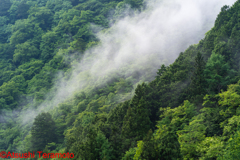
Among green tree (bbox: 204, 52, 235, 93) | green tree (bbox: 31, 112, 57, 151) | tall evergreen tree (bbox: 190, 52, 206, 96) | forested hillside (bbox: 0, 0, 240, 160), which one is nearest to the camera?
forested hillside (bbox: 0, 0, 240, 160)

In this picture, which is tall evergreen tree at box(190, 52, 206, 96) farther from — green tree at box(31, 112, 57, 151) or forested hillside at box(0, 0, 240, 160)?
green tree at box(31, 112, 57, 151)

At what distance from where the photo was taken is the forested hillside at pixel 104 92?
20.3 meters

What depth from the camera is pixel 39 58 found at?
6781 centimetres

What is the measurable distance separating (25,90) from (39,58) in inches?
482

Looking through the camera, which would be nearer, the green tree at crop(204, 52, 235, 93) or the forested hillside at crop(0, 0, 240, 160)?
the forested hillside at crop(0, 0, 240, 160)

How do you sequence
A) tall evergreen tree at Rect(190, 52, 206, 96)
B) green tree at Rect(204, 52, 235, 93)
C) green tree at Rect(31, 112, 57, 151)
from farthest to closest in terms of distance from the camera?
green tree at Rect(31, 112, 57, 151) → tall evergreen tree at Rect(190, 52, 206, 96) → green tree at Rect(204, 52, 235, 93)

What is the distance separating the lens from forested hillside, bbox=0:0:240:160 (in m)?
20.3

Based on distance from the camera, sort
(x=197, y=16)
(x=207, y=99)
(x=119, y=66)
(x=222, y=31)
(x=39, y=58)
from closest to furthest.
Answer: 1. (x=207, y=99)
2. (x=222, y=31)
3. (x=119, y=66)
4. (x=197, y=16)
5. (x=39, y=58)

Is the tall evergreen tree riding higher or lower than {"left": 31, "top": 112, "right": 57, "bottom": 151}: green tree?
lower

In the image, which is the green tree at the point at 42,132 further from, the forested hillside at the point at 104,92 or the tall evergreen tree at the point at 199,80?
the tall evergreen tree at the point at 199,80

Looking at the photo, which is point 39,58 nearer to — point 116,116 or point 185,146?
point 116,116

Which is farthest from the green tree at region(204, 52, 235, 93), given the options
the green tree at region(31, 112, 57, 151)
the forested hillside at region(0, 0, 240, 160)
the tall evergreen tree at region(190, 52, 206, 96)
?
the green tree at region(31, 112, 57, 151)

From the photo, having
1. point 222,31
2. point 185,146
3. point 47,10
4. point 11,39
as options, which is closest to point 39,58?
point 11,39

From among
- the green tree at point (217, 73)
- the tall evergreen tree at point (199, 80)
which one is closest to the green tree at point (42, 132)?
the tall evergreen tree at point (199, 80)
